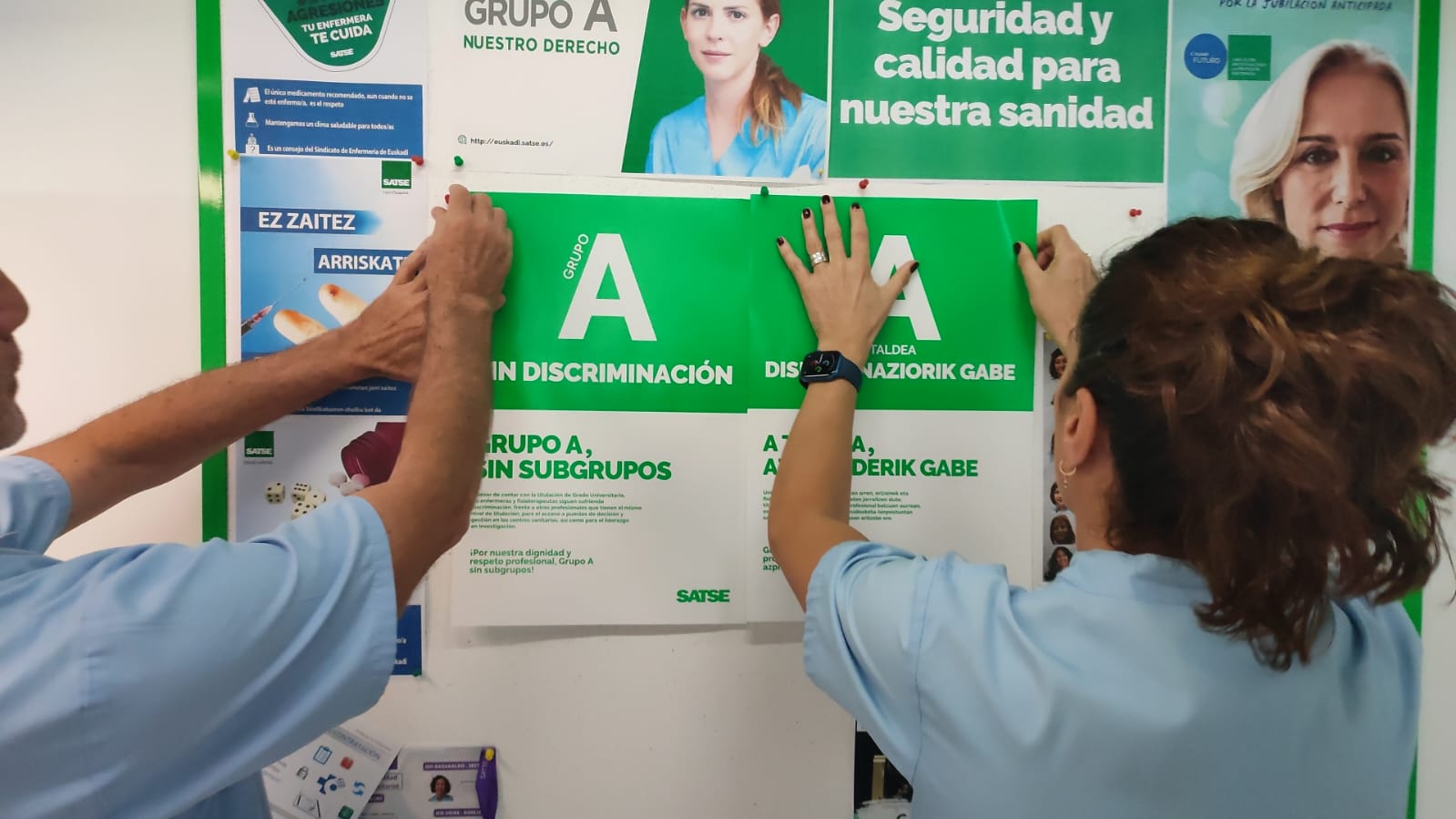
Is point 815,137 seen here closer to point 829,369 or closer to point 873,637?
point 829,369

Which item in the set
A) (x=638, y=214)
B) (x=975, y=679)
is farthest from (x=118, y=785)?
(x=638, y=214)

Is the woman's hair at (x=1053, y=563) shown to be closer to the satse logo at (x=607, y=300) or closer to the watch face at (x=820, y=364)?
the watch face at (x=820, y=364)

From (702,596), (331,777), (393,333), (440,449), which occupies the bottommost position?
(331,777)

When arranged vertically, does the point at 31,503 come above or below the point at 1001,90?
below

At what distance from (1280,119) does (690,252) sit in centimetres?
86

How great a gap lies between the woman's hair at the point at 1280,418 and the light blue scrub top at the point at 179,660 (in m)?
0.66

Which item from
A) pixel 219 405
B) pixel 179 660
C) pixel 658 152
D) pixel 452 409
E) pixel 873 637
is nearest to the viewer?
pixel 179 660

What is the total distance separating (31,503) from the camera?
0.68 meters

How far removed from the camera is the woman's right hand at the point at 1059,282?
2.99ft

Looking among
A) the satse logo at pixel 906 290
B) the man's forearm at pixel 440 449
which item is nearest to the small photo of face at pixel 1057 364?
the satse logo at pixel 906 290

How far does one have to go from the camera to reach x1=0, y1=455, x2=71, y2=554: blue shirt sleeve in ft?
2.14

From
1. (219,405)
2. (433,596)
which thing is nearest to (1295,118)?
(433,596)

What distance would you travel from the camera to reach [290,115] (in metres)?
0.89

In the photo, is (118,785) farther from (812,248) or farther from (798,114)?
(798,114)
